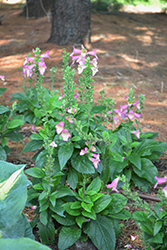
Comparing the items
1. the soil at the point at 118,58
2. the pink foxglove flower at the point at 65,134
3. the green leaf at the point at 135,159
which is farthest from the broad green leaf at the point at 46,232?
the green leaf at the point at 135,159

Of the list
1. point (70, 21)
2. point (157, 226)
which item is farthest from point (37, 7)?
point (157, 226)

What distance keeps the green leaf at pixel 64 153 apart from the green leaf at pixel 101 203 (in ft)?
1.19

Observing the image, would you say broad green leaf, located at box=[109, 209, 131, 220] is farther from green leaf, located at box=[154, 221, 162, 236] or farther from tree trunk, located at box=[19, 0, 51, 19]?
tree trunk, located at box=[19, 0, 51, 19]

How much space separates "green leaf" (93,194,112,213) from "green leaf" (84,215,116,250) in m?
0.12

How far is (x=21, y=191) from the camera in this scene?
1.04 metres

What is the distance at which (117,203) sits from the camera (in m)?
1.87

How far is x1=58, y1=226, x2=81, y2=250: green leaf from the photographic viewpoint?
Result: 1707 mm

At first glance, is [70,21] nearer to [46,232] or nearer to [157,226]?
[46,232]

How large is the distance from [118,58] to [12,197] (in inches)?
205

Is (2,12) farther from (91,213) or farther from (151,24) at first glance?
(91,213)

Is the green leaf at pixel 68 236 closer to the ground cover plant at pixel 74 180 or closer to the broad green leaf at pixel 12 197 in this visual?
the ground cover plant at pixel 74 180

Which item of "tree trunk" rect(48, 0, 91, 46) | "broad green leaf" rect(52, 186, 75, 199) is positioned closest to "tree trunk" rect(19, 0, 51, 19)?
"tree trunk" rect(48, 0, 91, 46)

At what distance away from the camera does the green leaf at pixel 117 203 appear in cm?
183

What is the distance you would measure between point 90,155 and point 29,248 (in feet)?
3.67
